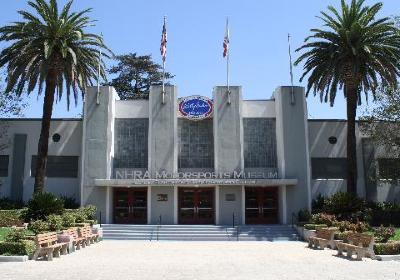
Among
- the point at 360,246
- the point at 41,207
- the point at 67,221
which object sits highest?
the point at 41,207

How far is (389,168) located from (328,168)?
13.9 feet

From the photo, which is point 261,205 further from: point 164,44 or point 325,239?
point 164,44

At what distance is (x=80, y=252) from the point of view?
20094 mm

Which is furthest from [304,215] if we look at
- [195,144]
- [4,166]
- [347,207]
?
[4,166]

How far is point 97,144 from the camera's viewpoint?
31922mm

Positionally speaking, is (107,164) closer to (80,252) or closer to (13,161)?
(13,161)

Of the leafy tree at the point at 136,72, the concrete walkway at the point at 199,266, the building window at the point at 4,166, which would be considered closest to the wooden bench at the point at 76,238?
the concrete walkway at the point at 199,266

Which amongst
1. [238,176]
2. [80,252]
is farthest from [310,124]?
[80,252]

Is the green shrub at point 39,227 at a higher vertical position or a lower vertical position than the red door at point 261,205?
lower

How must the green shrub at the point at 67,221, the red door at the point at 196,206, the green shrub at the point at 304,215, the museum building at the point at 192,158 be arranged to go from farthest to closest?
the red door at the point at 196,206 → the museum building at the point at 192,158 → the green shrub at the point at 304,215 → the green shrub at the point at 67,221

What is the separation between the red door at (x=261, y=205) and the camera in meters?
31.9

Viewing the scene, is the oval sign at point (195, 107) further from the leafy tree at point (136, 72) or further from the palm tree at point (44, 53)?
the leafy tree at point (136, 72)

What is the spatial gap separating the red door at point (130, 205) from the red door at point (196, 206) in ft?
8.47

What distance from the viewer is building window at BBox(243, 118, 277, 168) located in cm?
3275
